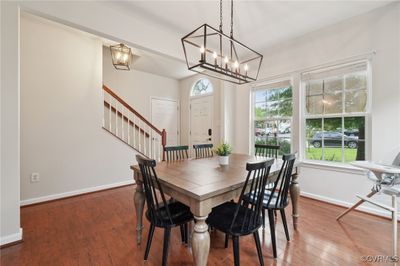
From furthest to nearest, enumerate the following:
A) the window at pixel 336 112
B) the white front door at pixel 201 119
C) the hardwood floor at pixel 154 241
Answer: the white front door at pixel 201 119 → the window at pixel 336 112 → the hardwood floor at pixel 154 241

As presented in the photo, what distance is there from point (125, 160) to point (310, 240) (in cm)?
334

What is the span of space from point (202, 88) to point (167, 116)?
1355mm

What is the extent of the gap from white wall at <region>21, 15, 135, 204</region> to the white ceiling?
56.3 inches

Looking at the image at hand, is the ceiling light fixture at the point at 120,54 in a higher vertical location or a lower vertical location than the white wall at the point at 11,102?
higher

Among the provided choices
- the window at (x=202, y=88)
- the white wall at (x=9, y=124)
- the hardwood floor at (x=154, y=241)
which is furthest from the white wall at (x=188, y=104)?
the white wall at (x=9, y=124)

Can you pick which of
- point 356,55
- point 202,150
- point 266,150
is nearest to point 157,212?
point 202,150

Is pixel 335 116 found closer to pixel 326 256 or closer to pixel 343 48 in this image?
pixel 343 48

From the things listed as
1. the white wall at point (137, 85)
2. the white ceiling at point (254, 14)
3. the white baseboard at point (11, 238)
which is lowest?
the white baseboard at point (11, 238)

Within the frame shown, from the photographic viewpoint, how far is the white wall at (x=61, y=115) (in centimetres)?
278

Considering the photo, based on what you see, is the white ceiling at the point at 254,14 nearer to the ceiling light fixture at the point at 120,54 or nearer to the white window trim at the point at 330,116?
the white window trim at the point at 330,116

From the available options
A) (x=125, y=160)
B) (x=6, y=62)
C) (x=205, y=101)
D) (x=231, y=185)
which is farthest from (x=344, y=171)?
(x=6, y=62)

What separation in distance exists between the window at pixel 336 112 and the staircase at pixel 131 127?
2.94m

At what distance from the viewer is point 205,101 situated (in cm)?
493

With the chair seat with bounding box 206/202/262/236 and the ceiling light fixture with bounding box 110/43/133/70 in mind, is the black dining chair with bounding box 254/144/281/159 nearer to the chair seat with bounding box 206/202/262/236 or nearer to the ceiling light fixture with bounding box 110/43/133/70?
the chair seat with bounding box 206/202/262/236
